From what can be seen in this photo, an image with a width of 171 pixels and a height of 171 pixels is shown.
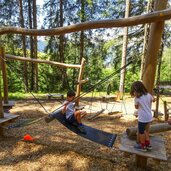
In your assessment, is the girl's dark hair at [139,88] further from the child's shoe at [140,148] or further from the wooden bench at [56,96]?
the wooden bench at [56,96]

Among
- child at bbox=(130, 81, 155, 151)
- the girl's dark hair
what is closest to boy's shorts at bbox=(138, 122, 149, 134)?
child at bbox=(130, 81, 155, 151)

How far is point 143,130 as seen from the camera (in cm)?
413

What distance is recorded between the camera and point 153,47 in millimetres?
4113

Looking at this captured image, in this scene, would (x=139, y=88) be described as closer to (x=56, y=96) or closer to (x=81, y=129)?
(x=81, y=129)

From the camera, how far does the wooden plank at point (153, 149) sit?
12.6 ft

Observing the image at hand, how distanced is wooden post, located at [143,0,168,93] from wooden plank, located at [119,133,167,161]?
98 cm

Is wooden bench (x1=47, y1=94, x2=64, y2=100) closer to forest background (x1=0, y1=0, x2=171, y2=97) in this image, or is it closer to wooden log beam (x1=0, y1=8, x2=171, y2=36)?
forest background (x1=0, y1=0, x2=171, y2=97)

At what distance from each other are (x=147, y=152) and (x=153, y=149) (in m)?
0.19

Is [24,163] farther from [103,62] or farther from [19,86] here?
[103,62]

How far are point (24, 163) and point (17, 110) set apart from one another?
18.3 feet

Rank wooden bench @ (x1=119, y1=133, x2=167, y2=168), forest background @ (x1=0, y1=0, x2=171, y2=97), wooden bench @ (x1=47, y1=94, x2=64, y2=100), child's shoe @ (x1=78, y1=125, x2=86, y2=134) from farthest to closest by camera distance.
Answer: forest background @ (x1=0, y1=0, x2=171, y2=97)
wooden bench @ (x1=47, y1=94, x2=64, y2=100)
child's shoe @ (x1=78, y1=125, x2=86, y2=134)
wooden bench @ (x1=119, y1=133, x2=167, y2=168)

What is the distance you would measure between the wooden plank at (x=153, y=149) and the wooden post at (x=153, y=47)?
0.98m

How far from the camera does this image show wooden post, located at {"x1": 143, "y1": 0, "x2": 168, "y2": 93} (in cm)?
404

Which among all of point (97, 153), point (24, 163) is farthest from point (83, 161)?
point (24, 163)
